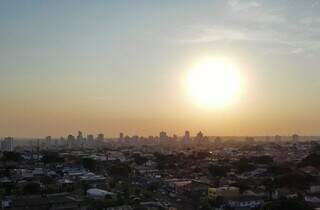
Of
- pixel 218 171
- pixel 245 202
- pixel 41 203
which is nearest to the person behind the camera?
pixel 41 203

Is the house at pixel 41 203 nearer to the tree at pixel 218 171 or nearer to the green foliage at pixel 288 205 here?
the green foliage at pixel 288 205

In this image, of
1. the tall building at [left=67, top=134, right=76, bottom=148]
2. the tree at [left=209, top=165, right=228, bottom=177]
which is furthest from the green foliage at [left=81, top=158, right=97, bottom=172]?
the tall building at [left=67, top=134, right=76, bottom=148]

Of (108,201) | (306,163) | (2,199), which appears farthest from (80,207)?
(306,163)

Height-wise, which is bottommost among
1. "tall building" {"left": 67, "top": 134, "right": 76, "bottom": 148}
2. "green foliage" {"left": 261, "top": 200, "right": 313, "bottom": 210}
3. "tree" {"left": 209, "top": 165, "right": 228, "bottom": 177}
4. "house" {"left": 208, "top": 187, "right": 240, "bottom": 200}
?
"house" {"left": 208, "top": 187, "right": 240, "bottom": 200}

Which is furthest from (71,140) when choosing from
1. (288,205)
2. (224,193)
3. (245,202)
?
(288,205)

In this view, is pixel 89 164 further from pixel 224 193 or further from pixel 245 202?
pixel 245 202

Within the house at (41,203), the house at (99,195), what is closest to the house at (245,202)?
the house at (99,195)

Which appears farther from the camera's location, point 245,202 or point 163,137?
point 163,137

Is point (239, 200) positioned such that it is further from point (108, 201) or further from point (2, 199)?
point (2, 199)

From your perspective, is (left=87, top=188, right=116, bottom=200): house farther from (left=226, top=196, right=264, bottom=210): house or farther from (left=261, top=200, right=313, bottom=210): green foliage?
(left=261, top=200, right=313, bottom=210): green foliage

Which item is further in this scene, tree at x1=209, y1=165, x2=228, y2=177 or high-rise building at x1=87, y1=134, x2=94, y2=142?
high-rise building at x1=87, y1=134, x2=94, y2=142

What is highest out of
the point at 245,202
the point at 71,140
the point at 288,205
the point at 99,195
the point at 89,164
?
the point at 71,140
